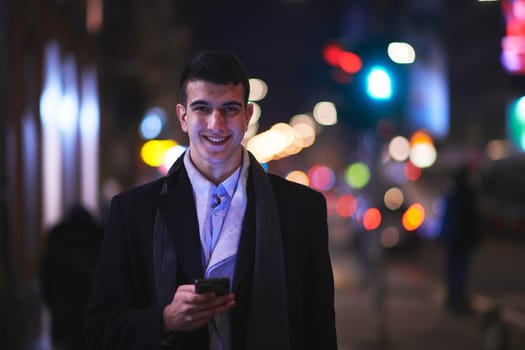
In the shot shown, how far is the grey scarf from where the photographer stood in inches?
119

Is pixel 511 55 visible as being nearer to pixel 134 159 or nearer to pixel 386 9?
pixel 386 9

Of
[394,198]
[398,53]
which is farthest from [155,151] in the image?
[398,53]

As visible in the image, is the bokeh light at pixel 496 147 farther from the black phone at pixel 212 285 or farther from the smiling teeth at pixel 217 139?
the black phone at pixel 212 285

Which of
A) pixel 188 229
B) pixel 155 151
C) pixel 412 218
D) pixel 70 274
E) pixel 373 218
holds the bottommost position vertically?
pixel 412 218

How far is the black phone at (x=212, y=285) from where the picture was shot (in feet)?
9.11

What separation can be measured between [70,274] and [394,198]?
56.4 feet

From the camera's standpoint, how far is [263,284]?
A: 3.04 meters

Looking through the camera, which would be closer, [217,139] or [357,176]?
[217,139]

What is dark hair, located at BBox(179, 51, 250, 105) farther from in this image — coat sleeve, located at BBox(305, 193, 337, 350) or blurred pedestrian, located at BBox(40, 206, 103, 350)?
blurred pedestrian, located at BBox(40, 206, 103, 350)

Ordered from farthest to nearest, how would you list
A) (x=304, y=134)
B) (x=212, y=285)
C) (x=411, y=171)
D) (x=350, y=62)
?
(x=304, y=134) → (x=411, y=171) → (x=350, y=62) → (x=212, y=285)

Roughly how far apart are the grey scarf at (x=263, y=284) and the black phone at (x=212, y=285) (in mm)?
256

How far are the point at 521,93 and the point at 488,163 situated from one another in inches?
1138

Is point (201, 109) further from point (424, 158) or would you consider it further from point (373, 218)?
point (424, 158)

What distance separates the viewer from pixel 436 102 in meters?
62.7
